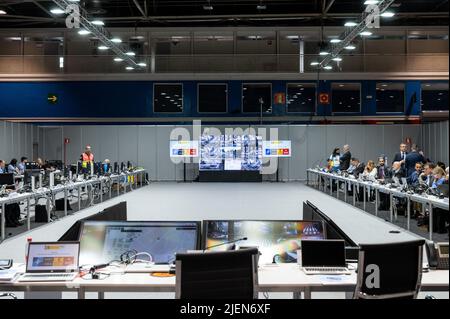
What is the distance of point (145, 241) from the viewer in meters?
4.06

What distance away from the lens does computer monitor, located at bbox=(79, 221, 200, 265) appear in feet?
13.2

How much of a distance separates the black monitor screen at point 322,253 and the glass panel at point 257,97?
1812cm

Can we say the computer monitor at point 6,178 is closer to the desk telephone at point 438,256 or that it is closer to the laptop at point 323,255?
the laptop at point 323,255

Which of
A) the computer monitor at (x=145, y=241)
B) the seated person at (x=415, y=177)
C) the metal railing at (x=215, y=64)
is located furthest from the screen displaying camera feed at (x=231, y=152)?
the computer monitor at (x=145, y=241)

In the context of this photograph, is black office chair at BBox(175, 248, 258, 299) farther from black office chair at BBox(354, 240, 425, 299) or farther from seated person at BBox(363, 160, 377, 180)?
seated person at BBox(363, 160, 377, 180)

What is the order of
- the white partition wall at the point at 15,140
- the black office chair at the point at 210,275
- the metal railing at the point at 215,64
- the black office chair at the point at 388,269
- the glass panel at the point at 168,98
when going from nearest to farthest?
the black office chair at the point at 210,275
the black office chair at the point at 388,269
the white partition wall at the point at 15,140
the metal railing at the point at 215,64
the glass panel at the point at 168,98

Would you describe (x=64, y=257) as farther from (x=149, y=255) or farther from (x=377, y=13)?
(x=377, y=13)

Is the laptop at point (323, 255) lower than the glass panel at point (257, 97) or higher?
lower

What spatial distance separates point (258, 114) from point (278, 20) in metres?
4.44

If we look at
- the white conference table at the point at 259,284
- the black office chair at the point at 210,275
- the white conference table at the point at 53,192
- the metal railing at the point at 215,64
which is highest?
the metal railing at the point at 215,64

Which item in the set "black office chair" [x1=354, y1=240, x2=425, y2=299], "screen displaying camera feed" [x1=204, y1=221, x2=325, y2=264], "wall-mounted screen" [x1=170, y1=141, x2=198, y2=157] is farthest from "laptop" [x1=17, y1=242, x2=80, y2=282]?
"wall-mounted screen" [x1=170, y1=141, x2=198, y2=157]

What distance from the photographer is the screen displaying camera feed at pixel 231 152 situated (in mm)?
21844
